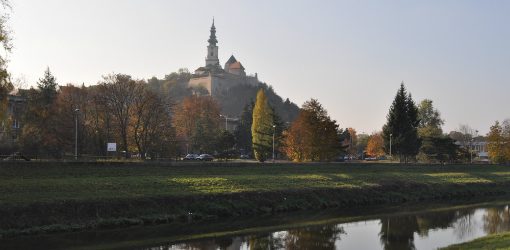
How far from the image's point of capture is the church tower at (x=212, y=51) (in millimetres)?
179875

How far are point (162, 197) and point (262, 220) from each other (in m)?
5.45

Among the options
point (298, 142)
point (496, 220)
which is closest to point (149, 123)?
point (298, 142)

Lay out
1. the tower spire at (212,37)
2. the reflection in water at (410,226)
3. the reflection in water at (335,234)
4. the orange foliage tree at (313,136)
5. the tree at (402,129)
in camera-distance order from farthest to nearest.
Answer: the tower spire at (212,37) < the tree at (402,129) < the orange foliage tree at (313,136) < the reflection in water at (410,226) < the reflection in water at (335,234)

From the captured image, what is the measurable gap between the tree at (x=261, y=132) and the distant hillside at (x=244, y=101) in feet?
258

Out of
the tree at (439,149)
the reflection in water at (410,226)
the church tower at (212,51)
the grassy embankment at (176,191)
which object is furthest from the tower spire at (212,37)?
the reflection in water at (410,226)

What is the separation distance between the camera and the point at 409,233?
21531 mm

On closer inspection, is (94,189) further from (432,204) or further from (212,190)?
Result: (432,204)

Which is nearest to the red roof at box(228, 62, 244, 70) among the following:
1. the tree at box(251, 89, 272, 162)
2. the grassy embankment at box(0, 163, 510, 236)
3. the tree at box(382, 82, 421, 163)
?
the tree at box(382, 82, 421, 163)

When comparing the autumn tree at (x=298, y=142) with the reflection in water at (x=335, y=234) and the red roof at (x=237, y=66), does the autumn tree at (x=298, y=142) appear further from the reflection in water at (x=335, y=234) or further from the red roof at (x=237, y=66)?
the red roof at (x=237, y=66)

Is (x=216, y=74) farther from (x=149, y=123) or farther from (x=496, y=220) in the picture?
(x=496, y=220)

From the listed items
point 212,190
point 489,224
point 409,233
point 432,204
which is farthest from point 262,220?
point 432,204

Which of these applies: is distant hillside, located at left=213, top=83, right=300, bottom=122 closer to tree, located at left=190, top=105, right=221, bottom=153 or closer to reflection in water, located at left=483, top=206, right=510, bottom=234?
tree, located at left=190, top=105, right=221, bottom=153

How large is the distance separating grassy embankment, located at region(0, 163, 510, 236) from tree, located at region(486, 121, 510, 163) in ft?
78.6

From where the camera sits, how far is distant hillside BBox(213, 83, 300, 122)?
457 feet
